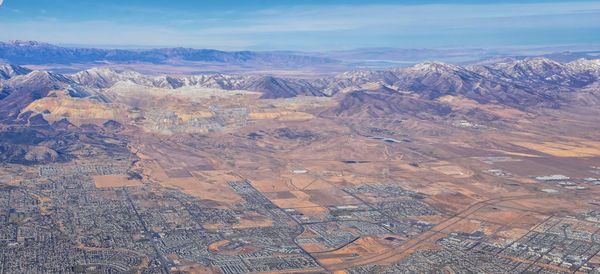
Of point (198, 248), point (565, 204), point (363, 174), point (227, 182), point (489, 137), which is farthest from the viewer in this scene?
point (489, 137)

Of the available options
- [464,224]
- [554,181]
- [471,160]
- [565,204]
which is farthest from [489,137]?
[464,224]

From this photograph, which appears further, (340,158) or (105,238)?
(340,158)

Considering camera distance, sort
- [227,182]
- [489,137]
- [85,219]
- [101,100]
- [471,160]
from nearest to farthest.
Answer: [85,219] → [227,182] → [471,160] → [489,137] → [101,100]

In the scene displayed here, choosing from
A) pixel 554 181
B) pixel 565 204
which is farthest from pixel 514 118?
pixel 565 204

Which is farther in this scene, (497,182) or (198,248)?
(497,182)

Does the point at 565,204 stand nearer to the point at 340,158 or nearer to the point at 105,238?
the point at 340,158

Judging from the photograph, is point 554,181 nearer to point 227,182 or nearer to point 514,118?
point 227,182

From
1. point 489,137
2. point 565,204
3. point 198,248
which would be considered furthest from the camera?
point 489,137

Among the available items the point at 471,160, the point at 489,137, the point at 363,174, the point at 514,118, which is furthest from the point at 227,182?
the point at 514,118

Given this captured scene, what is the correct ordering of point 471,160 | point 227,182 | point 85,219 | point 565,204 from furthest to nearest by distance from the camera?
point 471,160
point 227,182
point 565,204
point 85,219
